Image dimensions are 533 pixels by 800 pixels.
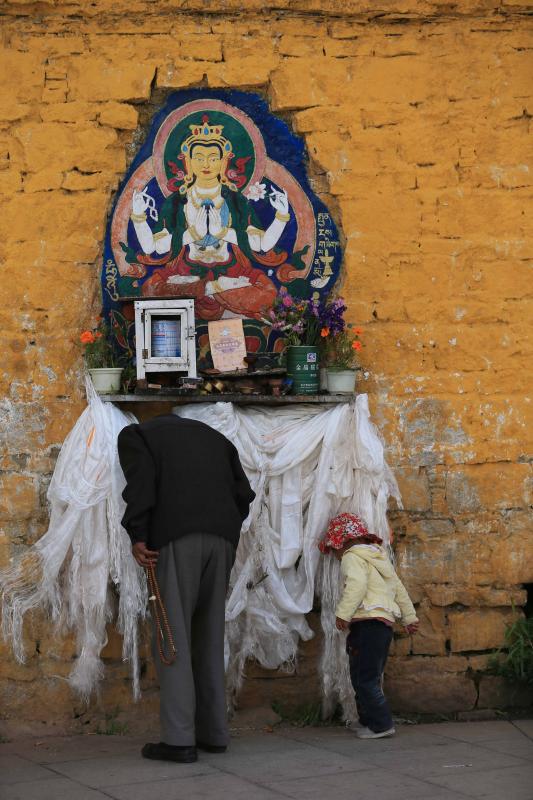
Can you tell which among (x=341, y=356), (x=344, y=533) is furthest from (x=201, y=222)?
(x=344, y=533)

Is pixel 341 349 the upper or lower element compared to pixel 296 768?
upper

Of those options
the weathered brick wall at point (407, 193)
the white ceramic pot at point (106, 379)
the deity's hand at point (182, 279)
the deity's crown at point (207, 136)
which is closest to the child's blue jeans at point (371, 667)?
the weathered brick wall at point (407, 193)

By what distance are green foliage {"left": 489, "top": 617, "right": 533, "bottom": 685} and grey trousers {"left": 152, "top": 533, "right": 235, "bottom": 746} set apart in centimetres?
167

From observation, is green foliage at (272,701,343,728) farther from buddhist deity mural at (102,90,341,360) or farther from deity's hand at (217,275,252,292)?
deity's hand at (217,275,252,292)

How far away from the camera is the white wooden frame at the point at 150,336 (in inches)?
228

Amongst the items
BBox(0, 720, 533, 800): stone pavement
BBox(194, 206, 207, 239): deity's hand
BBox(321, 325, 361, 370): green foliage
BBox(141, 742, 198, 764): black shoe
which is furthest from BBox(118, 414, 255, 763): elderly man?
BBox(194, 206, 207, 239): deity's hand

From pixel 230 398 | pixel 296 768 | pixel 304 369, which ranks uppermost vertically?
pixel 304 369

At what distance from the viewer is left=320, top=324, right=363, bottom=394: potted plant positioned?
5.94 metres

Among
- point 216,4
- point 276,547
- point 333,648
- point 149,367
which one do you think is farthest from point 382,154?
point 333,648

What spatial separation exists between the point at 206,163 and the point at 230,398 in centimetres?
125

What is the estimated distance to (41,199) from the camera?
19.5ft

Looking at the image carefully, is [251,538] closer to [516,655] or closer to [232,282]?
[232,282]

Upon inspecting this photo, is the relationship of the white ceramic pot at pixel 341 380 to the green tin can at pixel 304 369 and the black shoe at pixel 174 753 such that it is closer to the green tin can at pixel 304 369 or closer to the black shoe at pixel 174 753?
the green tin can at pixel 304 369

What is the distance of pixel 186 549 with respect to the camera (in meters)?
5.12
